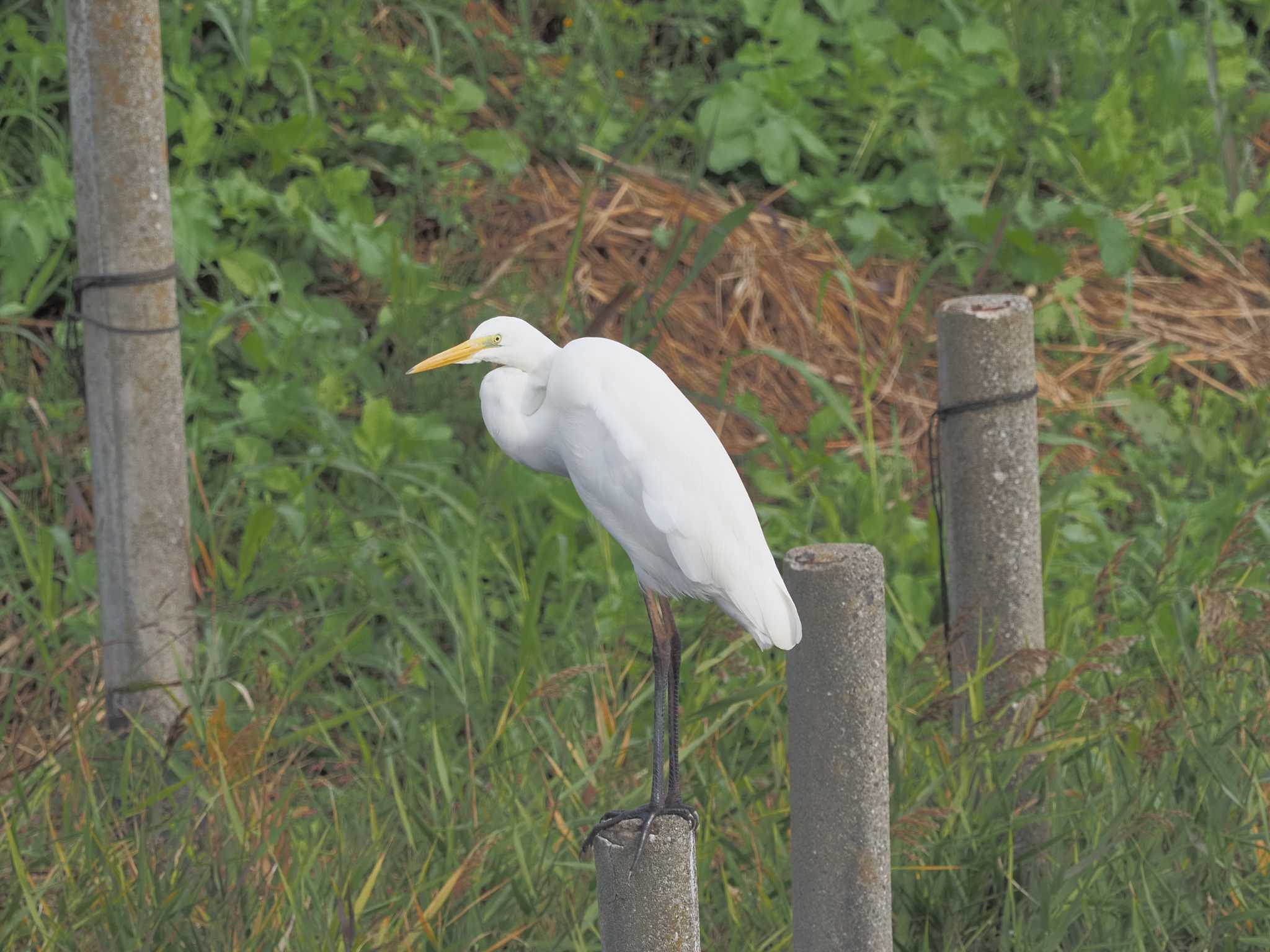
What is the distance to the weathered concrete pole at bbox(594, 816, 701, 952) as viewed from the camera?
5.20 ft

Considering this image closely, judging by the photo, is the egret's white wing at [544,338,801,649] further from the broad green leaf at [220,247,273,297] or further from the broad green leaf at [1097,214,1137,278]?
the broad green leaf at [1097,214,1137,278]

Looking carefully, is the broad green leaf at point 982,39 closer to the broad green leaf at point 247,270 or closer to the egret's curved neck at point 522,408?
the broad green leaf at point 247,270

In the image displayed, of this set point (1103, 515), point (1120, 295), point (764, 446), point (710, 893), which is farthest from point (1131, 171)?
point (710, 893)

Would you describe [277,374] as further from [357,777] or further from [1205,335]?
[1205,335]

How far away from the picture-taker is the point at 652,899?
159cm

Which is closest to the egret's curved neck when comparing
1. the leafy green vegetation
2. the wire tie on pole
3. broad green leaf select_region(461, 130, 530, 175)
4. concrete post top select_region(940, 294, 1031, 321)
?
the leafy green vegetation

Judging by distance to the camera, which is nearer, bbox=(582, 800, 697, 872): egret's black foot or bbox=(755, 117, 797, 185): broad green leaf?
bbox=(582, 800, 697, 872): egret's black foot

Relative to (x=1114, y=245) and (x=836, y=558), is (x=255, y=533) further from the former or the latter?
(x=1114, y=245)

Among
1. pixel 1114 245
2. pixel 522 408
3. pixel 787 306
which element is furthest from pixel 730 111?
pixel 522 408

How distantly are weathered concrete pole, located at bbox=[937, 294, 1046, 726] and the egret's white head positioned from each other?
40.8 inches

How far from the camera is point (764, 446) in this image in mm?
3730

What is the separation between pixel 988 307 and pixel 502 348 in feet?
3.68

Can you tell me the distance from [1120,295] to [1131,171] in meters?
0.40

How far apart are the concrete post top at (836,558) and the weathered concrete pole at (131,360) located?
4.56 ft
